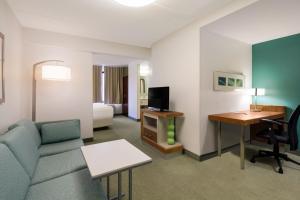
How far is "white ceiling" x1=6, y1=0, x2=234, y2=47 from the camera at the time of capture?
2201mm

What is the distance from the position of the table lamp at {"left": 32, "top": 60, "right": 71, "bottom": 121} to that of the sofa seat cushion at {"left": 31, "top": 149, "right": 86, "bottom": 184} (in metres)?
1.32

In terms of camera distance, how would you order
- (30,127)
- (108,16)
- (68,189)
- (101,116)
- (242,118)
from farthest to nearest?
(101,116) → (108,16) → (242,118) → (30,127) → (68,189)

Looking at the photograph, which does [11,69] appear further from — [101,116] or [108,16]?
[101,116]

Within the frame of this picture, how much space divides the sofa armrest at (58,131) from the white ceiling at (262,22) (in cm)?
294

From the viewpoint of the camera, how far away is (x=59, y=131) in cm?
246

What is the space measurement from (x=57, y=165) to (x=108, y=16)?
2344mm

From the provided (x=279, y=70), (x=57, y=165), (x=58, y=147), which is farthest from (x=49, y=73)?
(x=279, y=70)

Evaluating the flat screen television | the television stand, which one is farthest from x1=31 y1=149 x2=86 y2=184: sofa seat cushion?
the flat screen television

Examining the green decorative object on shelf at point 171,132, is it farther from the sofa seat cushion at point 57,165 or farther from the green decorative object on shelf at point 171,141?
the sofa seat cushion at point 57,165

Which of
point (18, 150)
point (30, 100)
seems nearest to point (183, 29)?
point (18, 150)

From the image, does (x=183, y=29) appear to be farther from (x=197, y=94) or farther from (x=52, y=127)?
(x=52, y=127)

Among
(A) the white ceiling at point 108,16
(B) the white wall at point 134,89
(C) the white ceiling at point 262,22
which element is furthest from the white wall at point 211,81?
(B) the white wall at point 134,89

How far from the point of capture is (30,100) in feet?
9.98

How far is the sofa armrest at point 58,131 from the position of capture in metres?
2.38
